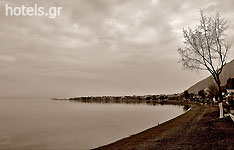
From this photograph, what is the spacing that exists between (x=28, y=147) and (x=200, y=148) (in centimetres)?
1641

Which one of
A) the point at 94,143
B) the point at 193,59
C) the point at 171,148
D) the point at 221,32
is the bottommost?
the point at 94,143

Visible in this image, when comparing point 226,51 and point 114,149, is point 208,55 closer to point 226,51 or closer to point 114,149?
point 226,51

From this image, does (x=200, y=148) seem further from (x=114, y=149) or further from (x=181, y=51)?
(x=181, y=51)

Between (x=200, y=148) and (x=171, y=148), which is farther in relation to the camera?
(x=171, y=148)

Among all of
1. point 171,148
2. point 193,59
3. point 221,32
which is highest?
point 221,32

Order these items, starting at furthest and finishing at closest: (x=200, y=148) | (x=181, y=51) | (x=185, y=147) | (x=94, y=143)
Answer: (x=181, y=51), (x=94, y=143), (x=185, y=147), (x=200, y=148)

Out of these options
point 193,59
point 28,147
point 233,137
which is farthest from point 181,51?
point 28,147

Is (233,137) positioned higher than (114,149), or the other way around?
(233,137)

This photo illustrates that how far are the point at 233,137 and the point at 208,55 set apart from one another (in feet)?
49.1

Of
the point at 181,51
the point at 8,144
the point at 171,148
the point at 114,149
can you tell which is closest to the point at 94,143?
the point at 114,149

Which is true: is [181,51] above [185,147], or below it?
above

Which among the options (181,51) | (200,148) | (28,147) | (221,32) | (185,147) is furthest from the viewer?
(181,51)

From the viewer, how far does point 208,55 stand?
82.4 feet

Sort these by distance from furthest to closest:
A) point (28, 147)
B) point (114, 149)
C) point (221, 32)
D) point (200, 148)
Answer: point (221, 32) < point (28, 147) < point (114, 149) < point (200, 148)
